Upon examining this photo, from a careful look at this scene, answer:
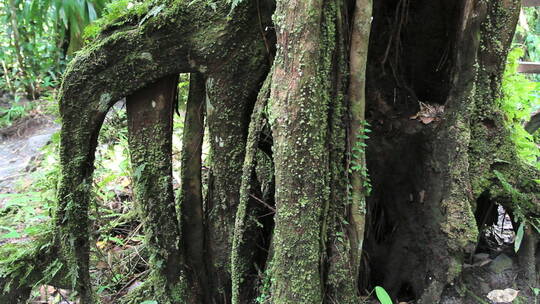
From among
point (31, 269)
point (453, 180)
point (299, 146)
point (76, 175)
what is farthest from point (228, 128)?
point (31, 269)

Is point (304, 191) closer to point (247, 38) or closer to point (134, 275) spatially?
point (247, 38)

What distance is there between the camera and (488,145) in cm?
243

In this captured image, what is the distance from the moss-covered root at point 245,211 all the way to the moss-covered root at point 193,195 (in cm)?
37

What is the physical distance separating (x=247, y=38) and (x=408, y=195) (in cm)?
132

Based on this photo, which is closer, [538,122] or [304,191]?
[304,191]

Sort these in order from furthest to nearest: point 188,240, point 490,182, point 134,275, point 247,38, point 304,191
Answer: point 134,275 < point 188,240 < point 490,182 < point 247,38 < point 304,191

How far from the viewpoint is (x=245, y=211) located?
2.19m

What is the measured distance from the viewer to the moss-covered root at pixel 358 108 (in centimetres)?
194

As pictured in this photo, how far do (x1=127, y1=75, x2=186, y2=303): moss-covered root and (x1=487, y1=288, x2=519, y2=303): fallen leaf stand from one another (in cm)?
179

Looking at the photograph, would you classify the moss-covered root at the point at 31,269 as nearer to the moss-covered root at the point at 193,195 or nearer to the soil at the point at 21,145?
the moss-covered root at the point at 193,195

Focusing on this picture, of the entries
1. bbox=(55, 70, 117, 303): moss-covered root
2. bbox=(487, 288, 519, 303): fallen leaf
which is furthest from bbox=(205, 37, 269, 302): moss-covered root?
bbox=(487, 288, 519, 303): fallen leaf

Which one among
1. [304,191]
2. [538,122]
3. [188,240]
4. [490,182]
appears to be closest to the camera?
[304,191]

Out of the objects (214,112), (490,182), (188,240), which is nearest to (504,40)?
(490,182)

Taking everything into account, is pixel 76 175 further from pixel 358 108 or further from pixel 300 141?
pixel 358 108
